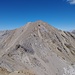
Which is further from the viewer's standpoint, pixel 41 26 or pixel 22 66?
pixel 41 26

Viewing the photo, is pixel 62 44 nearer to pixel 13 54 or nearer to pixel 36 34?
pixel 36 34

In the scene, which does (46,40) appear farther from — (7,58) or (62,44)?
(7,58)

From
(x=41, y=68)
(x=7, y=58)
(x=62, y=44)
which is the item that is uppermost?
(x=62, y=44)

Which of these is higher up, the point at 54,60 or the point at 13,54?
the point at 13,54

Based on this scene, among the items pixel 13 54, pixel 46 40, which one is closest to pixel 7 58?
pixel 13 54

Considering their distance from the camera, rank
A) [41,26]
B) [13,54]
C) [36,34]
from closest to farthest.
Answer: [13,54] < [36,34] < [41,26]

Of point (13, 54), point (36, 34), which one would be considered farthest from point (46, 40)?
point (13, 54)

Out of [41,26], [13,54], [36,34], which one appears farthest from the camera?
[41,26]
